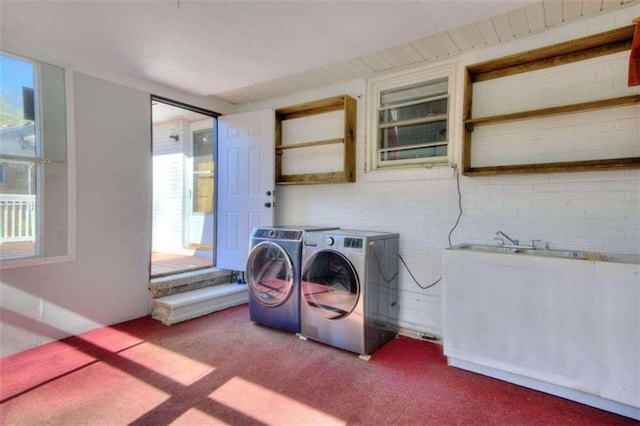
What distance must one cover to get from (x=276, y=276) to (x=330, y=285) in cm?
60

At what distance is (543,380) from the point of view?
2027 mm

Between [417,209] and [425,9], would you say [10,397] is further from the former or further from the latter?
[425,9]

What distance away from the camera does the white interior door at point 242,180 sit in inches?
149

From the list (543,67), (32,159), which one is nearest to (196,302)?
(32,159)

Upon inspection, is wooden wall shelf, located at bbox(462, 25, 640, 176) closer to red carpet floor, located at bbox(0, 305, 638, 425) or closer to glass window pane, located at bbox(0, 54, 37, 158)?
red carpet floor, located at bbox(0, 305, 638, 425)

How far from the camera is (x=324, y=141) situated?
3.42 meters

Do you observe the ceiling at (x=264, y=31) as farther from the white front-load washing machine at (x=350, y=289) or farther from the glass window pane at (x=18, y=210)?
the white front-load washing machine at (x=350, y=289)

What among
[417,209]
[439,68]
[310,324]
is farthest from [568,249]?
[310,324]

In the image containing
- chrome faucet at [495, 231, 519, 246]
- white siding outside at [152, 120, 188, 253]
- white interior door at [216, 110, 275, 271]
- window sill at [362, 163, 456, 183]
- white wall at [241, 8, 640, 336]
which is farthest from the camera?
white siding outside at [152, 120, 188, 253]

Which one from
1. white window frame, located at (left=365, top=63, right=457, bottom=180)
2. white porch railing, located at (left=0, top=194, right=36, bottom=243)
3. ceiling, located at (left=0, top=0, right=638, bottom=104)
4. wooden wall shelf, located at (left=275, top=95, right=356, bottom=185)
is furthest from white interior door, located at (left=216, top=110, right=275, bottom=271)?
white porch railing, located at (left=0, top=194, right=36, bottom=243)

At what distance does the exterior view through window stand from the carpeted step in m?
1.00

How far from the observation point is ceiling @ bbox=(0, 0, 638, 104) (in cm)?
209

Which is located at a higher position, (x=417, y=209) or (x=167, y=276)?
(x=417, y=209)

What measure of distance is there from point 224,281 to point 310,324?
1732 millimetres
